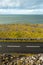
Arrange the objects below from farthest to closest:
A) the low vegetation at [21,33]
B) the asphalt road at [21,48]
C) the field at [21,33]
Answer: the low vegetation at [21,33] → the field at [21,33] → the asphalt road at [21,48]

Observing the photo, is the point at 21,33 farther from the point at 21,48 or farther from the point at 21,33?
the point at 21,48

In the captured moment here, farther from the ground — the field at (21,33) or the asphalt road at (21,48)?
the asphalt road at (21,48)

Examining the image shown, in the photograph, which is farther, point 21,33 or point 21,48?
point 21,33

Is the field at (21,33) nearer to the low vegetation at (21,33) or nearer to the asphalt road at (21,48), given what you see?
the low vegetation at (21,33)

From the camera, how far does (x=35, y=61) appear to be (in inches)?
734

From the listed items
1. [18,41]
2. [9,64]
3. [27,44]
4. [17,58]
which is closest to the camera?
[9,64]

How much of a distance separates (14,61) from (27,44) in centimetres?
839

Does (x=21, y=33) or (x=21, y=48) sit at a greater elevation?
(x=21, y=48)

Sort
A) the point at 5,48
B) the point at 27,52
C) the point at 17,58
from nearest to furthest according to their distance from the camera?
the point at 17,58 → the point at 27,52 → the point at 5,48

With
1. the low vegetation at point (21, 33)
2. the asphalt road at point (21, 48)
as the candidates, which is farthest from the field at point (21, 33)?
the asphalt road at point (21, 48)

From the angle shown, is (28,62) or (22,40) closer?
(28,62)

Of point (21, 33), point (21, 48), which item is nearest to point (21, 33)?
point (21, 33)

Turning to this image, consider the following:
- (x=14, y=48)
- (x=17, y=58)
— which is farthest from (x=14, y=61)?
(x=14, y=48)

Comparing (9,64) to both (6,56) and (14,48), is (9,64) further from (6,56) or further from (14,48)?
(14,48)
